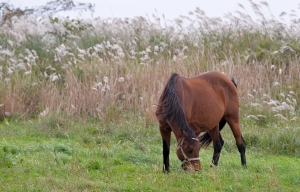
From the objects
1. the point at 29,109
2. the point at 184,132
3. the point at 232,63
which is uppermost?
the point at 184,132

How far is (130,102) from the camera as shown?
1146 centimetres

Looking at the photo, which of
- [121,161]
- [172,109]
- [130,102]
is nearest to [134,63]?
[130,102]

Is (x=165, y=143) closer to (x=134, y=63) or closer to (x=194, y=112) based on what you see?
(x=194, y=112)

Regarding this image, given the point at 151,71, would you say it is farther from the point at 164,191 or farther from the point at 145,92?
the point at 164,191

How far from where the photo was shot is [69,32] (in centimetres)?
1566

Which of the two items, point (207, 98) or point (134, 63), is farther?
point (134, 63)

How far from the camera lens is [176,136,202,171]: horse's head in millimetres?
5879

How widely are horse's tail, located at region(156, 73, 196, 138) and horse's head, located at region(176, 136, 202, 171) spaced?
8 cm

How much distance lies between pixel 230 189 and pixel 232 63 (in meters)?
6.47

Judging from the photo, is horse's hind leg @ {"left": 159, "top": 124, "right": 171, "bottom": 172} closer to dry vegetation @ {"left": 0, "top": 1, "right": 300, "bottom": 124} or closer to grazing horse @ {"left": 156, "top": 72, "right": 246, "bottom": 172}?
grazing horse @ {"left": 156, "top": 72, "right": 246, "bottom": 172}

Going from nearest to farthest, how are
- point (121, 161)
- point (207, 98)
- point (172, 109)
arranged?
point (172, 109) → point (207, 98) → point (121, 161)

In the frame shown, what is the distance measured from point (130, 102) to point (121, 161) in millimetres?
4087

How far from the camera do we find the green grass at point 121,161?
19.4 ft

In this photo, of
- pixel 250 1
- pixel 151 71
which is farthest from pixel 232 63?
pixel 250 1
